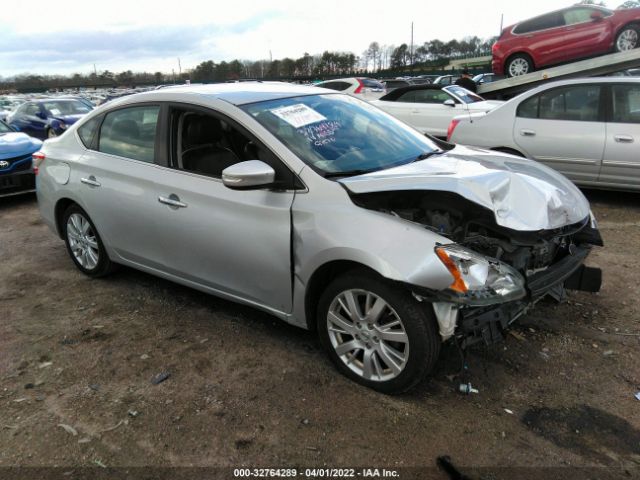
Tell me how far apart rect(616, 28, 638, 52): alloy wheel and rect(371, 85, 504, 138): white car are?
302cm

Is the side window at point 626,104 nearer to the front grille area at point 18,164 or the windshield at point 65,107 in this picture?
the front grille area at point 18,164

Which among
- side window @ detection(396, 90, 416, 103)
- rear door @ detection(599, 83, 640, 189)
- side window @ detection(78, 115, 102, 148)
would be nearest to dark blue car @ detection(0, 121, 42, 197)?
side window @ detection(78, 115, 102, 148)

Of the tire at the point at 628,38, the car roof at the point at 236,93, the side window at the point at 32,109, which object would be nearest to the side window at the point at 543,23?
the tire at the point at 628,38

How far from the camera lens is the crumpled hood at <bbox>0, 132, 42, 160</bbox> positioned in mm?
7762

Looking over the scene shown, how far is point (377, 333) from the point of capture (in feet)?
9.14

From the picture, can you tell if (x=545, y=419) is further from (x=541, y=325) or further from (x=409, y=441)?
(x=541, y=325)

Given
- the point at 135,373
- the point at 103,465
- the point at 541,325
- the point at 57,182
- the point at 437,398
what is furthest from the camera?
the point at 57,182

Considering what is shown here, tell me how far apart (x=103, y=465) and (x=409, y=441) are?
1477 mm

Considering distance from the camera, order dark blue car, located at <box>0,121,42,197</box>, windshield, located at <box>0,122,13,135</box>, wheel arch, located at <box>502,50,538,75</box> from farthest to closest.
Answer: wheel arch, located at <box>502,50,538,75</box>, windshield, located at <box>0,122,13,135</box>, dark blue car, located at <box>0,121,42,197</box>

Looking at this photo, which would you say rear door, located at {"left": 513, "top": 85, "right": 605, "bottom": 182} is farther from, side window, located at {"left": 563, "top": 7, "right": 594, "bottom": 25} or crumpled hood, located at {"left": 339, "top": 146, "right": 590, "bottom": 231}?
side window, located at {"left": 563, "top": 7, "right": 594, "bottom": 25}

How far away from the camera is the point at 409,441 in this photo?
8.29 feet

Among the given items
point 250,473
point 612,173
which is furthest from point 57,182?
point 612,173

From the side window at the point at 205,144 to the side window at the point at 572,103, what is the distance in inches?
187

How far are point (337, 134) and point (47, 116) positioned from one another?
1241cm
